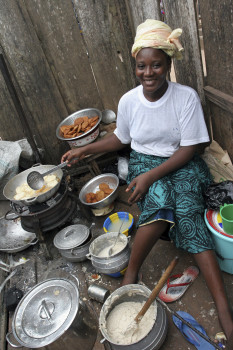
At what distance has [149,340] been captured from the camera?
5.36 ft

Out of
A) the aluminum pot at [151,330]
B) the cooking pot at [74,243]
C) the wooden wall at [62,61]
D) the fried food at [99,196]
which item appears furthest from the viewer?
the wooden wall at [62,61]

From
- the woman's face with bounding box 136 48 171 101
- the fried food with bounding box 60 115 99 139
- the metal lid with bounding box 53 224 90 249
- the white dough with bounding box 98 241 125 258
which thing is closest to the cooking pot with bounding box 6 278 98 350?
the white dough with bounding box 98 241 125 258

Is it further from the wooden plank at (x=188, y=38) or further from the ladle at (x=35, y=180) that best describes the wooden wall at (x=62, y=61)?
the ladle at (x=35, y=180)

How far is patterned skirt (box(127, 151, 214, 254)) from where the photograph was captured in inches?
77.2

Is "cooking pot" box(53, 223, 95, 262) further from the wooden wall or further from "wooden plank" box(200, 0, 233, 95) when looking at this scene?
"wooden plank" box(200, 0, 233, 95)

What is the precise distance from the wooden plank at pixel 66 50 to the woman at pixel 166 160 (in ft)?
5.66

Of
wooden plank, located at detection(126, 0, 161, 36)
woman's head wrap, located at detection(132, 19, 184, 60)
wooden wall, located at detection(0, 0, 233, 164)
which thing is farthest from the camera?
wooden wall, located at detection(0, 0, 233, 164)

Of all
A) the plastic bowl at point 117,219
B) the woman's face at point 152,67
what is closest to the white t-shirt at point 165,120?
the woman's face at point 152,67

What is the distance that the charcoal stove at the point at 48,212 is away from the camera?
2.76m

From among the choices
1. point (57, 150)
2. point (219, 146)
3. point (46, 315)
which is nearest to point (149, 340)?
point (46, 315)

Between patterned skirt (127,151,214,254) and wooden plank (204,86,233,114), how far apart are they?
0.54 meters

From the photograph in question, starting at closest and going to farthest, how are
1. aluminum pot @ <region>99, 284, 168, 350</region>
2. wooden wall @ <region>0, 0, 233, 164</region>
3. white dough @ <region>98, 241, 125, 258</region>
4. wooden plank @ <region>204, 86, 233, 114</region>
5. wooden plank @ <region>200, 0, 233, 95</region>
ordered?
aluminum pot @ <region>99, 284, 168, 350</region> < wooden plank @ <region>200, 0, 233, 95</region> < wooden plank @ <region>204, 86, 233, 114</region> < white dough @ <region>98, 241, 125, 258</region> < wooden wall @ <region>0, 0, 233, 164</region>

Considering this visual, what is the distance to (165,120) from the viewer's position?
2.21 meters

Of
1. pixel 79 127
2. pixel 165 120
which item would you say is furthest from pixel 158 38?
pixel 79 127
